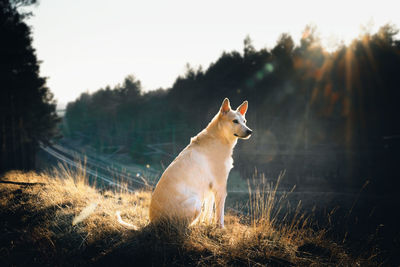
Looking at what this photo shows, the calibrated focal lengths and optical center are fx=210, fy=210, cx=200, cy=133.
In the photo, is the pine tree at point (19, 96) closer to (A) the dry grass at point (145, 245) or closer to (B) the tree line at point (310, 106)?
(B) the tree line at point (310, 106)

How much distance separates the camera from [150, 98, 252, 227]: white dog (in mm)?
3479

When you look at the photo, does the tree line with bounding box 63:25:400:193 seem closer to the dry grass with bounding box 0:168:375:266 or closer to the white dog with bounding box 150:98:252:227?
the white dog with bounding box 150:98:252:227

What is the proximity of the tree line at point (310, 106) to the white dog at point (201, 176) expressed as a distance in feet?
53.1

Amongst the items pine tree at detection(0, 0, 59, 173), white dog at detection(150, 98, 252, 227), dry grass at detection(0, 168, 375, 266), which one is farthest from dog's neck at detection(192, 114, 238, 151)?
pine tree at detection(0, 0, 59, 173)

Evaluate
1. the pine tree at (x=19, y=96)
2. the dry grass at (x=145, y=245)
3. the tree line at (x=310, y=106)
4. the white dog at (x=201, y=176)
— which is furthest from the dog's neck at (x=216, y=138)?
the pine tree at (x=19, y=96)

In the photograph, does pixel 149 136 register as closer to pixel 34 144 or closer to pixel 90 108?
pixel 34 144

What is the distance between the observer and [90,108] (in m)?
60.8

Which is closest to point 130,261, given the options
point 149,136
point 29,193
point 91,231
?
point 91,231

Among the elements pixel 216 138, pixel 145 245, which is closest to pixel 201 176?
pixel 216 138

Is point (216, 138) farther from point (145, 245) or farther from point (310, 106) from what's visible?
point (310, 106)

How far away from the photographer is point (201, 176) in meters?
3.79

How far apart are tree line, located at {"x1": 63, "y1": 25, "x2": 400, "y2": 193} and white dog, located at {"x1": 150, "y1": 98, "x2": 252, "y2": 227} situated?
1620cm

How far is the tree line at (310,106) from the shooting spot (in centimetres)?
2148

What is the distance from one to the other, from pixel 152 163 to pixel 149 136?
12.4 m
